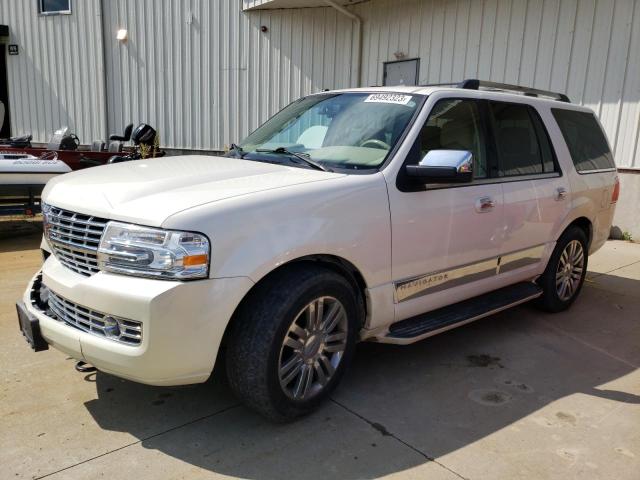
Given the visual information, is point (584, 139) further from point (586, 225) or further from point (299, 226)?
point (299, 226)

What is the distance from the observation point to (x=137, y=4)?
1287 cm

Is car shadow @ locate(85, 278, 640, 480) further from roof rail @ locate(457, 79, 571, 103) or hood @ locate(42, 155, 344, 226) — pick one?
roof rail @ locate(457, 79, 571, 103)

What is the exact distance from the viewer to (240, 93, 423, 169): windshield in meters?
3.46

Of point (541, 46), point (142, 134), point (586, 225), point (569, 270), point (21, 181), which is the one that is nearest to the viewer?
point (569, 270)

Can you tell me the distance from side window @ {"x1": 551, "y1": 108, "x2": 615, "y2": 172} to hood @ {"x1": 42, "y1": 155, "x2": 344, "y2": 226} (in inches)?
106

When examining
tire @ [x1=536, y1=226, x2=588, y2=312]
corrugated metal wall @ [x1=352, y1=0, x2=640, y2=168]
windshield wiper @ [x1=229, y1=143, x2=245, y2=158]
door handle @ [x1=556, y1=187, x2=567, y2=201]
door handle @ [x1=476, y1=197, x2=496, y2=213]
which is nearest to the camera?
door handle @ [x1=476, y1=197, x2=496, y2=213]

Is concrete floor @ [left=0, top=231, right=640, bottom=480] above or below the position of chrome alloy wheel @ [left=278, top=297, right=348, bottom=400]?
below

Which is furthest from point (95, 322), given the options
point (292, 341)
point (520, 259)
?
point (520, 259)

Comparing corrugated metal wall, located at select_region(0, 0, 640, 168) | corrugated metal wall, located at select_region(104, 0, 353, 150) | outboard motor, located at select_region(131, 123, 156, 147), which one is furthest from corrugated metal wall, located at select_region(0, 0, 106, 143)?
outboard motor, located at select_region(131, 123, 156, 147)

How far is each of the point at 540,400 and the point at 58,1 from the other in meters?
14.8

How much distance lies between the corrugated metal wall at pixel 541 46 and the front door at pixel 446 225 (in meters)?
4.99

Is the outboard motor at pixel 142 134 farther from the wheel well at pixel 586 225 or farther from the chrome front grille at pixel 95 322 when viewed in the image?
the wheel well at pixel 586 225

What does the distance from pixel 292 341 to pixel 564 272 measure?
123 inches

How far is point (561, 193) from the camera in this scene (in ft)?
15.0
